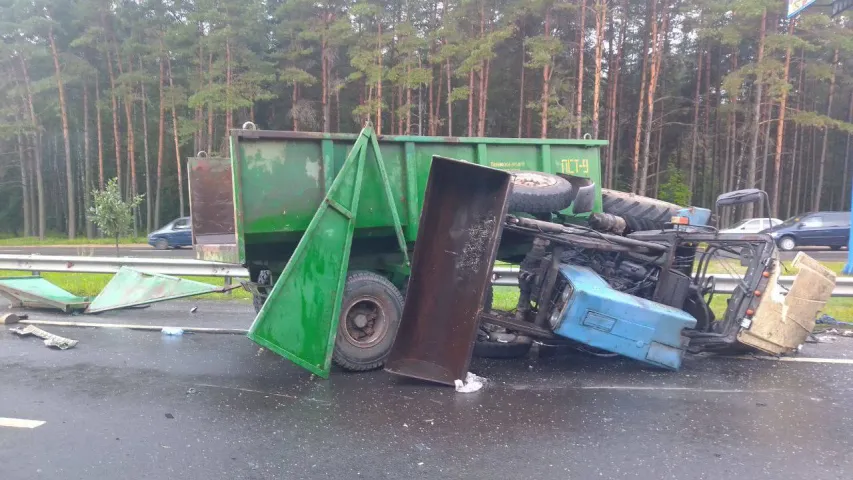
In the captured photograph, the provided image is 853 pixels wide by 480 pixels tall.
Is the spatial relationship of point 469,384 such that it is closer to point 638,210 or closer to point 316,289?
point 316,289

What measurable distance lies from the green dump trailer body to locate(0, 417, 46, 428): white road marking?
A: 1.98m

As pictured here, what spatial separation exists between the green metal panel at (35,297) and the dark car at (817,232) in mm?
23186

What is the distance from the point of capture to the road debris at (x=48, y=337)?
6.28 metres

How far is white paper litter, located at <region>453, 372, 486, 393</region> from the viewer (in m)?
4.96

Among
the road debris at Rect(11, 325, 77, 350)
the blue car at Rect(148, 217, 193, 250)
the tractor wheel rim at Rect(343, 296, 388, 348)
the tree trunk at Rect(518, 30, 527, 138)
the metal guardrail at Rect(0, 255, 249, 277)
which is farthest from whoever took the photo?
the tree trunk at Rect(518, 30, 527, 138)

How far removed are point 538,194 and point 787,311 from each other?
2576 millimetres

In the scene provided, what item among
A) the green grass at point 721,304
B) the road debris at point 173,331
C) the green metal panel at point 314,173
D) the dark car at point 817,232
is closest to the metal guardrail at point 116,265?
the green grass at point 721,304

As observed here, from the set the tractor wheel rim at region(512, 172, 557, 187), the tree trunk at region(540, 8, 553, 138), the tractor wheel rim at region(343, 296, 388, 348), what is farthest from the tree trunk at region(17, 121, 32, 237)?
the tractor wheel rim at region(512, 172, 557, 187)

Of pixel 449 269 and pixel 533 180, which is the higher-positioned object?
pixel 533 180

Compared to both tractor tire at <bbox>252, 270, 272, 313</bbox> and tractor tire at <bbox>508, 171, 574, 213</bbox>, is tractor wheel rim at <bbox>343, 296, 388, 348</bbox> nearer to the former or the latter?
tractor tire at <bbox>252, 270, 272, 313</bbox>

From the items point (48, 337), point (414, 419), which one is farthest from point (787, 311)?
point (48, 337)

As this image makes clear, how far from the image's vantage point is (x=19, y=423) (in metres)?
4.17

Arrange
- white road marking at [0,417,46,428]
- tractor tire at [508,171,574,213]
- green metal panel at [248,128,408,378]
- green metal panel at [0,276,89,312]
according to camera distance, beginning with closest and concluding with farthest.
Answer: white road marking at [0,417,46,428] < green metal panel at [248,128,408,378] < tractor tire at [508,171,574,213] < green metal panel at [0,276,89,312]

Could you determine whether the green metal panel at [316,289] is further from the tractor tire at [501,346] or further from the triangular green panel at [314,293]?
the tractor tire at [501,346]
